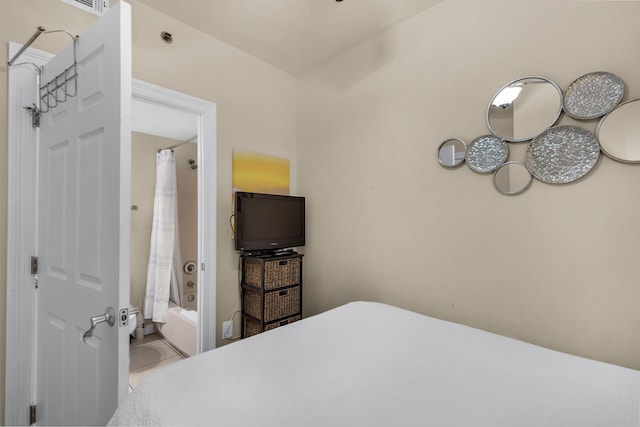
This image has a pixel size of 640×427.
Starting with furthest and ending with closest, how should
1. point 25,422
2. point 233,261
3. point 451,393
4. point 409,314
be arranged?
point 233,261 < point 409,314 < point 25,422 < point 451,393

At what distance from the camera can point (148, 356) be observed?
2707 mm

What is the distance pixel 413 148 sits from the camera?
2021 millimetres

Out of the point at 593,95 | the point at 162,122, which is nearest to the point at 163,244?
the point at 162,122

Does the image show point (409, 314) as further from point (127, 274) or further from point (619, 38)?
point (619, 38)

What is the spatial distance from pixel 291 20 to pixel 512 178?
5.86ft

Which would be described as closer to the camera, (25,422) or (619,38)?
(619,38)

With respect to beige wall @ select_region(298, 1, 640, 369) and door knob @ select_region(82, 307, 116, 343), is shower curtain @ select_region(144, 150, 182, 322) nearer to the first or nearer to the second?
beige wall @ select_region(298, 1, 640, 369)

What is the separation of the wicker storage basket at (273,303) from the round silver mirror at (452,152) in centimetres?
151

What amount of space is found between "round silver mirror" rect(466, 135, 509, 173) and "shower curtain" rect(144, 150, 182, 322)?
3072 mm

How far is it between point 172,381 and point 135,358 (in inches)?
85.9

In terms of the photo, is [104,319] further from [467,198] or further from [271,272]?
[467,198]

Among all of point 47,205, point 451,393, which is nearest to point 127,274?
point 47,205

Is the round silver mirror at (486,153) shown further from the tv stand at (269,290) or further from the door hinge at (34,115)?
the door hinge at (34,115)

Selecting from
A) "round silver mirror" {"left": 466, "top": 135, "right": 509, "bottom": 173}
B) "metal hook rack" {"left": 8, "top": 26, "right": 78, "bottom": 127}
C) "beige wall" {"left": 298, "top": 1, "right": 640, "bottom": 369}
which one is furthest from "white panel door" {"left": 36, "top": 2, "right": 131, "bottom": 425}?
"round silver mirror" {"left": 466, "top": 135, "right": 509, "bottom": 173}
